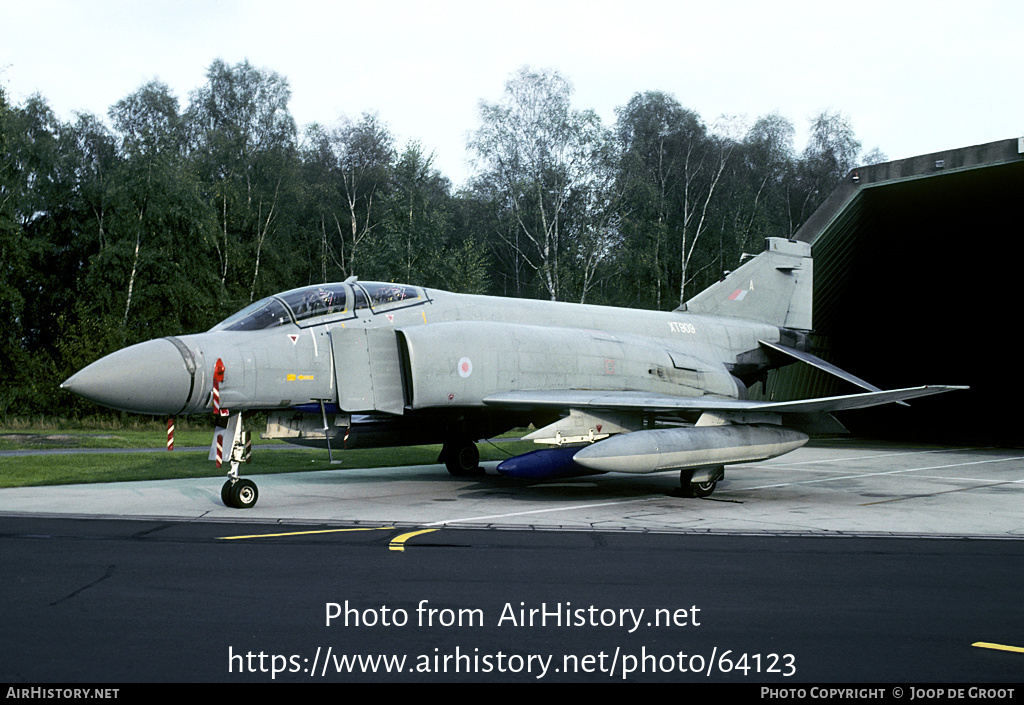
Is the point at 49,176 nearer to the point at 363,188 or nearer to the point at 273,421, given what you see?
the point at 363,188

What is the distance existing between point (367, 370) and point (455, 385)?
1249mm

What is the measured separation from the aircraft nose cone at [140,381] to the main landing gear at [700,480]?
6.96 meters

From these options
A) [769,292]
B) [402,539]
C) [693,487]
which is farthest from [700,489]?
[769,292]

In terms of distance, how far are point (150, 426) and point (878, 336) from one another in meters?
27.1

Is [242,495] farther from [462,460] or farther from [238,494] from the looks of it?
[462,460]

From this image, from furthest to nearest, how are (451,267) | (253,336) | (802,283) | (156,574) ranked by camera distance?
(451,267) → (802,283) → (253,336) → (156,574)

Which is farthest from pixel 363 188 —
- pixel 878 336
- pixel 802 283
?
pixel 802 283

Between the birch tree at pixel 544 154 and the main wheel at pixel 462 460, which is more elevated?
the birch tree at pixel 544 154

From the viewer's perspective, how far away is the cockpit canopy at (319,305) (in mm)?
10805

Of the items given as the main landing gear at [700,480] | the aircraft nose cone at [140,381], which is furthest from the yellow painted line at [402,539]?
the main landing gear at [700,480]

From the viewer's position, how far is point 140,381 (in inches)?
370

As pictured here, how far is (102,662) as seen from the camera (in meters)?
4.11

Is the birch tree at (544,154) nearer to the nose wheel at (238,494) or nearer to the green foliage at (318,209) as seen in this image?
the green foliage at (318,209)
